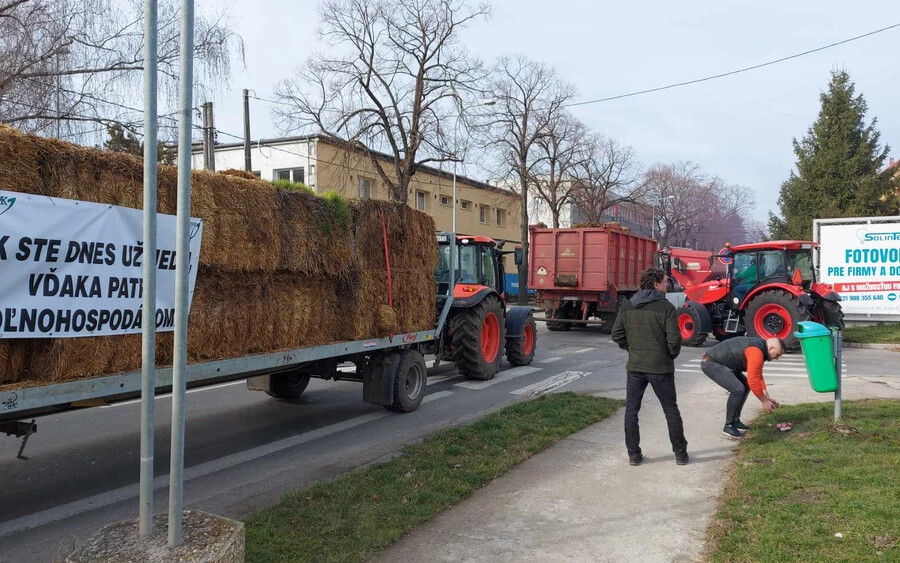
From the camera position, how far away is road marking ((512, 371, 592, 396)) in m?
9.91

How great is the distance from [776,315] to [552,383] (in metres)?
6.43

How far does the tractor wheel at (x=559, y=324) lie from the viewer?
19281mm

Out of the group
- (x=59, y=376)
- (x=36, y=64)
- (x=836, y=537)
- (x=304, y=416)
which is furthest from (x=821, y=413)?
(x=36, y=64)

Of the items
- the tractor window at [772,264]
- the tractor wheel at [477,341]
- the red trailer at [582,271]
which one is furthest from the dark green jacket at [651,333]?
the red trailer at [582,271]

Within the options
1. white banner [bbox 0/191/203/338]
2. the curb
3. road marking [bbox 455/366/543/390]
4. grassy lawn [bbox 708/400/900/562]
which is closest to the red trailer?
the curb

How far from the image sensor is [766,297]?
14.2 metres

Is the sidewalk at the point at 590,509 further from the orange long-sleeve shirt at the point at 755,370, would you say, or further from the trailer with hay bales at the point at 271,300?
the trailer with hay bales at the point at 271,300

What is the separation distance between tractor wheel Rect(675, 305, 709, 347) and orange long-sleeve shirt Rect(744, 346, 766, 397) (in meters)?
8.96

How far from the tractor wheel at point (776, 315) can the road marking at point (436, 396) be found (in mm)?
7982

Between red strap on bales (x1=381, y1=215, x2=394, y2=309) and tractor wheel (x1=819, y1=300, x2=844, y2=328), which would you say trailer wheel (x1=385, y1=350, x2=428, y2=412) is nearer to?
red strap on bales (x1=381, y1=215, x2=394, y2=309)

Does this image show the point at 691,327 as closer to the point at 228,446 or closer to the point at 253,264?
the point at 228,446

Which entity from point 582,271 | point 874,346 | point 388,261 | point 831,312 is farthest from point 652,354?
point 874,346

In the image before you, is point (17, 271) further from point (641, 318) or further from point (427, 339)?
point (427, 339)

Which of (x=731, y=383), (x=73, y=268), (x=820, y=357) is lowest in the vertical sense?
(x=731, y=383)
